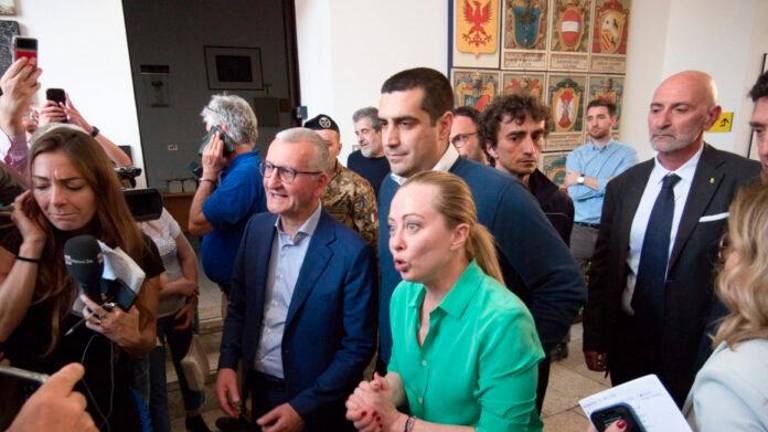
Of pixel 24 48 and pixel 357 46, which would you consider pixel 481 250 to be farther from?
pixel 357 46

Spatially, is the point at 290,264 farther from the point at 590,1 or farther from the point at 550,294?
the point at 590,1

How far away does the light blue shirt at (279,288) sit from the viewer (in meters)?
1.64

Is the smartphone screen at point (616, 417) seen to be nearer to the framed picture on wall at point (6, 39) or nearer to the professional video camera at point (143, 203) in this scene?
the professional video camera at point (143, 203)

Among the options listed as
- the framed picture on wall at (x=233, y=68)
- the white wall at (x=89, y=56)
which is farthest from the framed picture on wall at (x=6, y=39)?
the framed picture on wall at (x=233, y=68)

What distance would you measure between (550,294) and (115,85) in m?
3.16

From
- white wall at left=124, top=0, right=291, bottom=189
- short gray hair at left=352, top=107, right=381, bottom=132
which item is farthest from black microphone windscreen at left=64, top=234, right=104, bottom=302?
white wall at left=124, top=0, right=291, bottom=189

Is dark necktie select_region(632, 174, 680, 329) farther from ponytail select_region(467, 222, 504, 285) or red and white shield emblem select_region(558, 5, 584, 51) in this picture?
red and white shield emblem select_region(558, 5, 584, 51)

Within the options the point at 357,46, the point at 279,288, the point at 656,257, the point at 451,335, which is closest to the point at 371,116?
the point at 357,46

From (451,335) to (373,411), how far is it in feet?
0.92

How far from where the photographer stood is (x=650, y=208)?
1873 millimetres

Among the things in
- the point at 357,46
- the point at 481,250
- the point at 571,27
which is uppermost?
the point at 571,27

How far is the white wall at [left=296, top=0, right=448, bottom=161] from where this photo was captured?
143 inches

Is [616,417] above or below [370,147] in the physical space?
below

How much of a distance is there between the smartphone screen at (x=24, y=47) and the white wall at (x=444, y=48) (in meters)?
2.07
